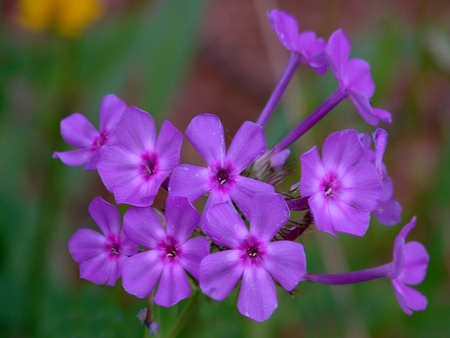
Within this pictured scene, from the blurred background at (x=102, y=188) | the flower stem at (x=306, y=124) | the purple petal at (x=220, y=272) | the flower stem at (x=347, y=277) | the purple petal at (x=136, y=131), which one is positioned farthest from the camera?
the blurred background at (x=102, y=188)

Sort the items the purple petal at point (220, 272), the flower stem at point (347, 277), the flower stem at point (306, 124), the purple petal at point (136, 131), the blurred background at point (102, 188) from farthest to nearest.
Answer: the blurred background at point (102, 188)
the flower stem at point (306, 124)
the flower stem at point (347, 277)
the purple petal at point (136, 131)
the purple petal at point (220, 272)

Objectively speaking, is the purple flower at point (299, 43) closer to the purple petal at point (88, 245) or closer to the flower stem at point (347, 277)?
the flower stem at point (347, 277)

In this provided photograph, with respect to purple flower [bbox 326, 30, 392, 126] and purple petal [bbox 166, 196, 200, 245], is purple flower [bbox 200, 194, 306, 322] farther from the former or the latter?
purple flower [bbox 326, 30, 392, 126]

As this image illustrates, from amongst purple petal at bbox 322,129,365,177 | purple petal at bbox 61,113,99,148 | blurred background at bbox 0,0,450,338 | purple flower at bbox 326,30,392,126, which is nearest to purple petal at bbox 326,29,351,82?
purple flower at bbox 326,30,392,126

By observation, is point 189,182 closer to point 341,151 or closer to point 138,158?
point 138,158

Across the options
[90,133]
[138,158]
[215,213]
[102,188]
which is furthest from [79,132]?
[102,188]

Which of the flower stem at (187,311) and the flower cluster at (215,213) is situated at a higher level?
the flower cluster at (215,213)

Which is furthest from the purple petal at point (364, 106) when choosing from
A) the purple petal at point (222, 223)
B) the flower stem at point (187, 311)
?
the flower stem at point (187, 311)
